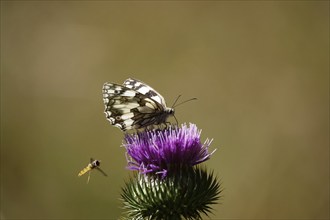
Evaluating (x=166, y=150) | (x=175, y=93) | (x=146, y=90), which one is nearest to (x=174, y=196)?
(x=166, y=150)

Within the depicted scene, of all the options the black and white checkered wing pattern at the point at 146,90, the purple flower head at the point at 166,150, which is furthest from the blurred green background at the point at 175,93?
the purple flower head at the point at 166,150

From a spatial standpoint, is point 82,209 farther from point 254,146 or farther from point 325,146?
point 325,146

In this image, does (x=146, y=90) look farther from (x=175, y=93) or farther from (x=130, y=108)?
(x=175, y=93)

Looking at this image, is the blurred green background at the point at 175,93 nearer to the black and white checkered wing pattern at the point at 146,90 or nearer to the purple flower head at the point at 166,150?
the black and white checkered wing pattern at the point at 146,90

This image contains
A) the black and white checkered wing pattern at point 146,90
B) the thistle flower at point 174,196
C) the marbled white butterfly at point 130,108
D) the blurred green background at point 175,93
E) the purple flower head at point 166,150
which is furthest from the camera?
the blurred green background at point 175,93

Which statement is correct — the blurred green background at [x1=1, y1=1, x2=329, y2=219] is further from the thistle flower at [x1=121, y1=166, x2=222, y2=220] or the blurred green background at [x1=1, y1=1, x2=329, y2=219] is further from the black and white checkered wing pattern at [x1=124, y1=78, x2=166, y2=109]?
the thistle flower at [x1=121, y1=166, x2=222, y2=220]

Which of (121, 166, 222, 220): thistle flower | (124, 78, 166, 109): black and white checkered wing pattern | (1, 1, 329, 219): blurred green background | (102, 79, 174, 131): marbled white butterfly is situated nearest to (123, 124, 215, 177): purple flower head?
(121, 166, 222, 220): thistle flower
